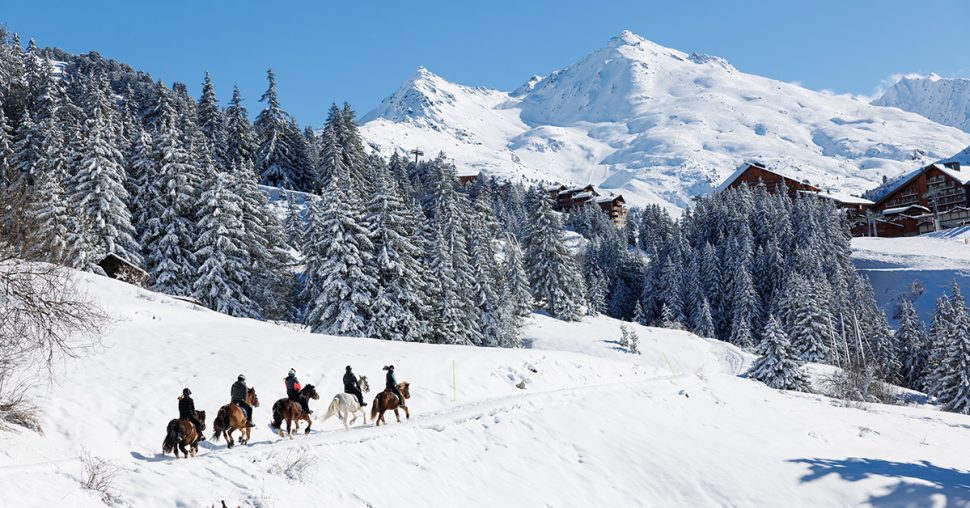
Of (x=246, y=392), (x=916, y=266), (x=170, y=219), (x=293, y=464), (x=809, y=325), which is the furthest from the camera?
(x=916, y=266)

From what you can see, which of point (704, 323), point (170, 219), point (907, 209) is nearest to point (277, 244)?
point (170, 219)

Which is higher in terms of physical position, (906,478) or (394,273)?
(394,273)

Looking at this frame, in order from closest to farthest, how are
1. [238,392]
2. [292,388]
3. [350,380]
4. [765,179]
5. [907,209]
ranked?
1. [238,392]
2. [292,388]
3. [350,380]
4. [907,209]
5. [765,179]

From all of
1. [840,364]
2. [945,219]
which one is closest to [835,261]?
[840,364]

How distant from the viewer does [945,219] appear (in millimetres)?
113188

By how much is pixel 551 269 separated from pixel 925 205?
94038mm

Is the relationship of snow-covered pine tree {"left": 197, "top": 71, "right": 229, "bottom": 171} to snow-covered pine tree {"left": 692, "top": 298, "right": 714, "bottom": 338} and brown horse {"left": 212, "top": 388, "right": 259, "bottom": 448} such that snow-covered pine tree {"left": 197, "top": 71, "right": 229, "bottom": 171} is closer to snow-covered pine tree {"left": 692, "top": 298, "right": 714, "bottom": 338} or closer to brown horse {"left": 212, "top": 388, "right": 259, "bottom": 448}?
snow-covered pine tree {"left": 692, "top": 298, "right": 714, "bottom": 338}

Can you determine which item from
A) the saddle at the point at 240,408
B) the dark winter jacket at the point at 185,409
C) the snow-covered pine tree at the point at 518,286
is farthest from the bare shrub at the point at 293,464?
the snow-covered pine tree at the point at 518,286

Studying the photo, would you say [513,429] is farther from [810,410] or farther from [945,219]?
[945,219]

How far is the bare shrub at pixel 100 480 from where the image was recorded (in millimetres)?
9398

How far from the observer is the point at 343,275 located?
127 ft

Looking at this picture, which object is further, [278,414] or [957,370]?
[957,370]

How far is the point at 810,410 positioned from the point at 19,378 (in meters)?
28.1

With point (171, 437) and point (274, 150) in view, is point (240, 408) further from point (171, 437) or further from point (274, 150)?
point (274, 150)
